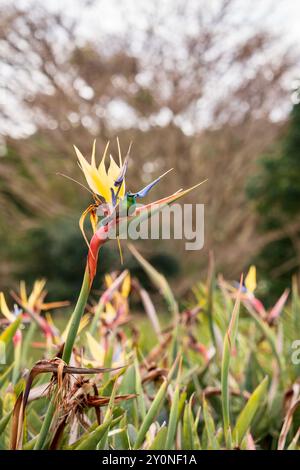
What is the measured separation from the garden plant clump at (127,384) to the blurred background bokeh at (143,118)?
4018 millimetres

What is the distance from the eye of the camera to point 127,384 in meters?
0.74

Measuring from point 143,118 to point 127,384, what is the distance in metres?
5.40

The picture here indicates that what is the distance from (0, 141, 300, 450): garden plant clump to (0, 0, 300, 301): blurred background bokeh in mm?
4018

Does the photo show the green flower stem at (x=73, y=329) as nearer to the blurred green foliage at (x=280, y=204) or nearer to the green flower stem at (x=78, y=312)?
the green flower stem at (x=78, y=312)

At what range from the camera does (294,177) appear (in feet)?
13.2

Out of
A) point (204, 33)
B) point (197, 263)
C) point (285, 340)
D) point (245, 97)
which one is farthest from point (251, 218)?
point (285, 340)

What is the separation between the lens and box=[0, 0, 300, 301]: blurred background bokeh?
17.4ft

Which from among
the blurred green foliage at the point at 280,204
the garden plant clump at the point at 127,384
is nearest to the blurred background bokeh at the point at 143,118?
the blurred green foliage at the point at 280,204

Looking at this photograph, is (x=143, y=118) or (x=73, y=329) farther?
(x=143, y=118)

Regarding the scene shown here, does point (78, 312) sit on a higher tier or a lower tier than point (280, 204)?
lower

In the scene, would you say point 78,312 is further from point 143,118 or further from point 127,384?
point 143,118

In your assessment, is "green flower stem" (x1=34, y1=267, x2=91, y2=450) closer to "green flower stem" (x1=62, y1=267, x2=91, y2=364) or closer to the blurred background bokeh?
"green flower stem" (x1=62, y1=267, x2=91, y2=364)

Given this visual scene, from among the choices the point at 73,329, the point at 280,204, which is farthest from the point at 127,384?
the point at 280,204
